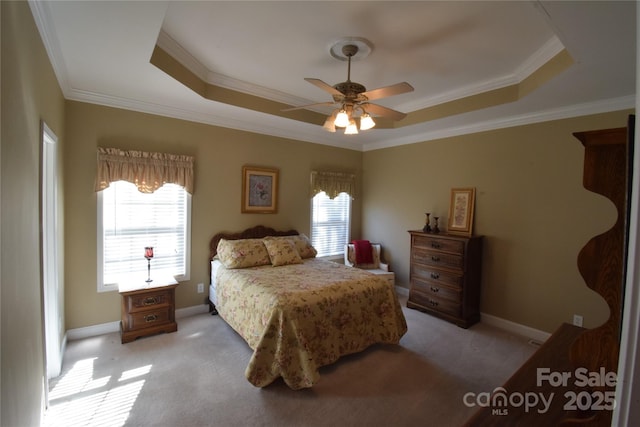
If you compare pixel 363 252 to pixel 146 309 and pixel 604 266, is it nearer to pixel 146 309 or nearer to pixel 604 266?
pixel 146 309

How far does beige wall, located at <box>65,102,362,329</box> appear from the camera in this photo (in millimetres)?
2949

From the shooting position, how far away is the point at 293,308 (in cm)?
240

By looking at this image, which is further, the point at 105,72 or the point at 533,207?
the point at 533,207

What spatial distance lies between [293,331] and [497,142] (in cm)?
332

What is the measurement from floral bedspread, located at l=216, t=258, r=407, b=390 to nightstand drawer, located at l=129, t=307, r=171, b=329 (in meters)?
0.56

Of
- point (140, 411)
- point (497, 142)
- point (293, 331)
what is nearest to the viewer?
point (140, 411)

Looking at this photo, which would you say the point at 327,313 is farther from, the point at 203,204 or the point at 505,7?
the point at 505,7

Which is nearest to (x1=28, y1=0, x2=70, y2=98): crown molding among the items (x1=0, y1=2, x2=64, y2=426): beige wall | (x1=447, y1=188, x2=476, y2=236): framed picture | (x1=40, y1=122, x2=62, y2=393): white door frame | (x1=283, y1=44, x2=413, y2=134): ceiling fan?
(x1=0, y1=2, x2=64, y2=426): beige wall

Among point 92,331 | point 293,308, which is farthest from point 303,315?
point 92,331

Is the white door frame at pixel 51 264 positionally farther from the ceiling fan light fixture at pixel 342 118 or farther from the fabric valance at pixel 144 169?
the ceiling fan light fixture at pixel 342 118

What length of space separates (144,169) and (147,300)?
143cm

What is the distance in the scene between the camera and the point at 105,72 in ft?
8.11

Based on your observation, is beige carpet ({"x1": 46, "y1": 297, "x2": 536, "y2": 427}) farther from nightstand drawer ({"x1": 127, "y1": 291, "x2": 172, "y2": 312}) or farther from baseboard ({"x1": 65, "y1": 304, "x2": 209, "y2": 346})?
nightstand drawer ({"x1": 127, "y1": 291, "x2": 172, "y2": 312})

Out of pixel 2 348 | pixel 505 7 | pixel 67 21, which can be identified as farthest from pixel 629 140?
pixel 67 21
